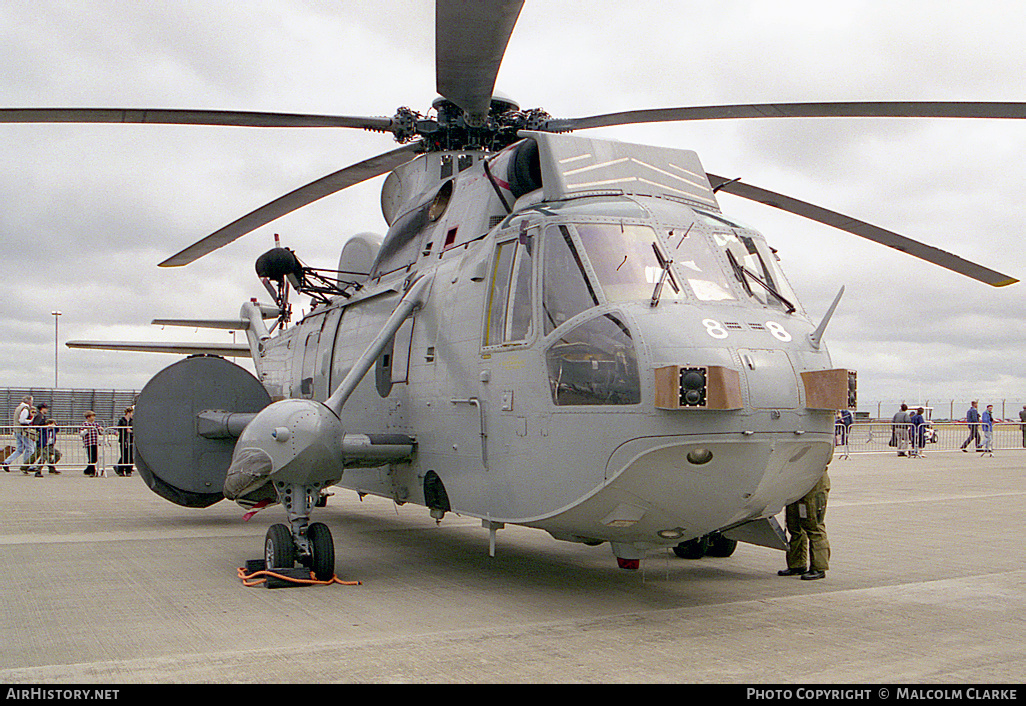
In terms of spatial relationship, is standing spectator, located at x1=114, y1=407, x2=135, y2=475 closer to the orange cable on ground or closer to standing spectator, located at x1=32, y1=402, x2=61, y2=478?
standing spectator, located at x1=32, y1=402, x2=61, y2=478

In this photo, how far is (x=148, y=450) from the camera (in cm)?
1034

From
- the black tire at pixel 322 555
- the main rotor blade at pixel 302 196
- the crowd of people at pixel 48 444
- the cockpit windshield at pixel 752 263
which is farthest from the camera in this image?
the crowd of people at pixel 48 444

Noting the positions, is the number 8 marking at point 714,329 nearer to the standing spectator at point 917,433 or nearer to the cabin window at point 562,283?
the cabin window at point 562,283

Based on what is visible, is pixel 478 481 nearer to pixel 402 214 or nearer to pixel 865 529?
pixel 402 214

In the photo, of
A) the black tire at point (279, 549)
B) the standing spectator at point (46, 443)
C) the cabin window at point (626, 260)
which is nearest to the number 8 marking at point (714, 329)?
the cabin window at point (626, 260)

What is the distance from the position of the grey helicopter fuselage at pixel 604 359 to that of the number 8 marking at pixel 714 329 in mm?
12

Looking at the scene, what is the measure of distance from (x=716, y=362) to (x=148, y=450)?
24.2 feet

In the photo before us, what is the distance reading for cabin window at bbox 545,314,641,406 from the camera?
18.8 ft

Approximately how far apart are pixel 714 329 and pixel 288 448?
3.77 meters

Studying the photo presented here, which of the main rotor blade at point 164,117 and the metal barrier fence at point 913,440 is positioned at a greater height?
the main rotor blade at point 164,117

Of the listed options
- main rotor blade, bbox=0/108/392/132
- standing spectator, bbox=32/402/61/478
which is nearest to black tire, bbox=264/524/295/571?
main rotor blade, bbox=0/108/392/132

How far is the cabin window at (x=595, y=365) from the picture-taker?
226 inches

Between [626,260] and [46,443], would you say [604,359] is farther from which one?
[46,443]

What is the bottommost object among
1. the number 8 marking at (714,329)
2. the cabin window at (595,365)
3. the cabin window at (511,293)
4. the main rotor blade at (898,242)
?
the cabin window at (595,365)
